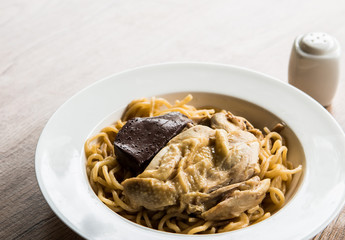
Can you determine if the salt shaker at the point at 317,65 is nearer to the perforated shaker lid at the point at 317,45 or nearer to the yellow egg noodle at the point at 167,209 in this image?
the perforated shaker lid at the point at 317,45

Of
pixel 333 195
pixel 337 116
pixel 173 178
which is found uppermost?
pixel 173 178

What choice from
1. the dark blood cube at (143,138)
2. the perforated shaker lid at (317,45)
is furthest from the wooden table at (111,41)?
the dark blood cube at (143,138)

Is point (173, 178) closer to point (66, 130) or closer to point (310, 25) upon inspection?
point (66, 130)

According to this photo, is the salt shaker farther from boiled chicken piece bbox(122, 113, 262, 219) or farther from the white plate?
boiled chicken piece bbox(122, 113, 262, 219)

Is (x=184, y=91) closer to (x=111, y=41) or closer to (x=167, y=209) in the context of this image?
(x=167, y=209)

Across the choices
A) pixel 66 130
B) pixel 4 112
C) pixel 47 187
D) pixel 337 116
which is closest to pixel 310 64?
pixel 337 116

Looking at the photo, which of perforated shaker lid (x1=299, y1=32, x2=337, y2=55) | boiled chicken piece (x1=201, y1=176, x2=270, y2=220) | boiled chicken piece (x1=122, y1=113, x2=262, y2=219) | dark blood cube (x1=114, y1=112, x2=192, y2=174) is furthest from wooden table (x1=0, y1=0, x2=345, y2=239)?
boiled chicken piece (x1=201, y1=176, x2=270, y2=220)
